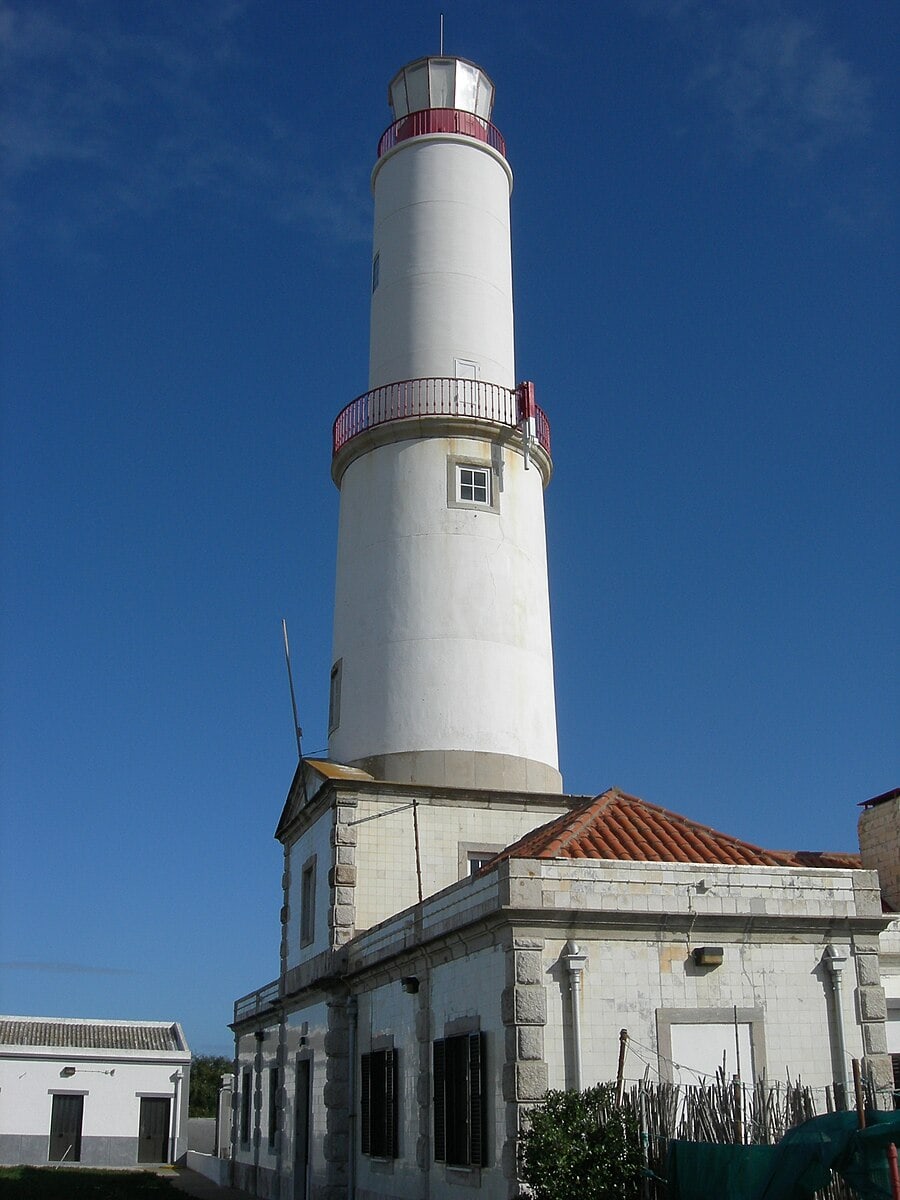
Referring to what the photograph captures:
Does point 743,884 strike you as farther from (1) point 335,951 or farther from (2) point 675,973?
(1) point 335,951

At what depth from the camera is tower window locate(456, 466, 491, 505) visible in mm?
22172

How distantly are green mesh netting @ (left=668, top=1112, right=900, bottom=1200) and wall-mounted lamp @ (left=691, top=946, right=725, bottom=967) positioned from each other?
2.77 meters

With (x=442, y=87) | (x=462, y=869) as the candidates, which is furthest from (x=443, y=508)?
(x=442, y=87)

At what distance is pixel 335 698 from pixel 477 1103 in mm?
9246

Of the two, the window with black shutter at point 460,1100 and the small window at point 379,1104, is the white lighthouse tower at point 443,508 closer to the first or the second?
the small window at point 379,1104

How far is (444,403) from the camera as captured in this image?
22453mm

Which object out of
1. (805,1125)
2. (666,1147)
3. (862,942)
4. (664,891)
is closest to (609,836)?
(664,891)

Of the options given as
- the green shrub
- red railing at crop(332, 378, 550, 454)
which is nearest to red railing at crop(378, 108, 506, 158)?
red railing at crop(332, 378, 550, 454)

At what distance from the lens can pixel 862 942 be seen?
603 inches

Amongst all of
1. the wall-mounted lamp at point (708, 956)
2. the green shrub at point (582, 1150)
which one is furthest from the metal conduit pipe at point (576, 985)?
the wall-mounted lamp at point (708, 956)

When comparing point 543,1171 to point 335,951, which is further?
point 335,951

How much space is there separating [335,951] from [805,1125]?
10.6m

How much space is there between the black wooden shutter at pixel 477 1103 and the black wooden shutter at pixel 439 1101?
85 centimetres

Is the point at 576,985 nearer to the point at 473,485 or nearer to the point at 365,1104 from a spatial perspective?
the point at 365,1104
